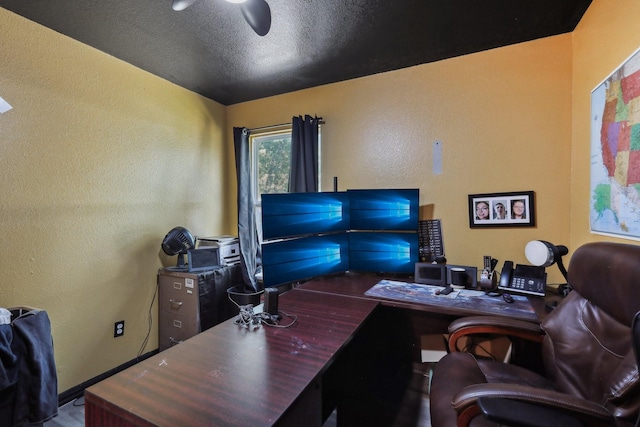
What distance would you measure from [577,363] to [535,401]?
48 centimetres

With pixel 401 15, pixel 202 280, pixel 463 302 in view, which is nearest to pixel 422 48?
pixel 401 15

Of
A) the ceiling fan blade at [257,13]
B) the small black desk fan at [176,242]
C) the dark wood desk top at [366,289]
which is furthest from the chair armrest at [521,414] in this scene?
the small black desk fan at [176,242]

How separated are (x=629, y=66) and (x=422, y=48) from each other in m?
1.19

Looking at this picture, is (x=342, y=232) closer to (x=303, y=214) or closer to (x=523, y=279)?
(x=303, y=214)

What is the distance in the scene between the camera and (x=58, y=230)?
1.92 meters

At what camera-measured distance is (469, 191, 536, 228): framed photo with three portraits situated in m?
2.00

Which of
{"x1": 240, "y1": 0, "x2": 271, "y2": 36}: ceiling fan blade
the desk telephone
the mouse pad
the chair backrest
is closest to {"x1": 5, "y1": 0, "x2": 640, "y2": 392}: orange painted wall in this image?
the desk telephone

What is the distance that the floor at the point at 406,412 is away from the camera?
1.74 metres

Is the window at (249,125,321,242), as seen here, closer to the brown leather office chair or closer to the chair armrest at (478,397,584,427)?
the brown leather office chair

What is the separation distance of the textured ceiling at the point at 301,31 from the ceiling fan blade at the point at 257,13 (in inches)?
8.3

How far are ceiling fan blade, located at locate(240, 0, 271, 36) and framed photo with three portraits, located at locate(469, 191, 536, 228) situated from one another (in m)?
1.83

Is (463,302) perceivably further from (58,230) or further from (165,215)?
(58,230)

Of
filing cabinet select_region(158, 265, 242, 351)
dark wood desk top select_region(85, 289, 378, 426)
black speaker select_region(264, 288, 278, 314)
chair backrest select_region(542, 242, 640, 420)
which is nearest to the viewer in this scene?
dark wood desk top select_region(85, 289, 378, 426)

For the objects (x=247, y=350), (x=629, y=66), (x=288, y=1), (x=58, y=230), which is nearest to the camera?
(x=247, y=350)
